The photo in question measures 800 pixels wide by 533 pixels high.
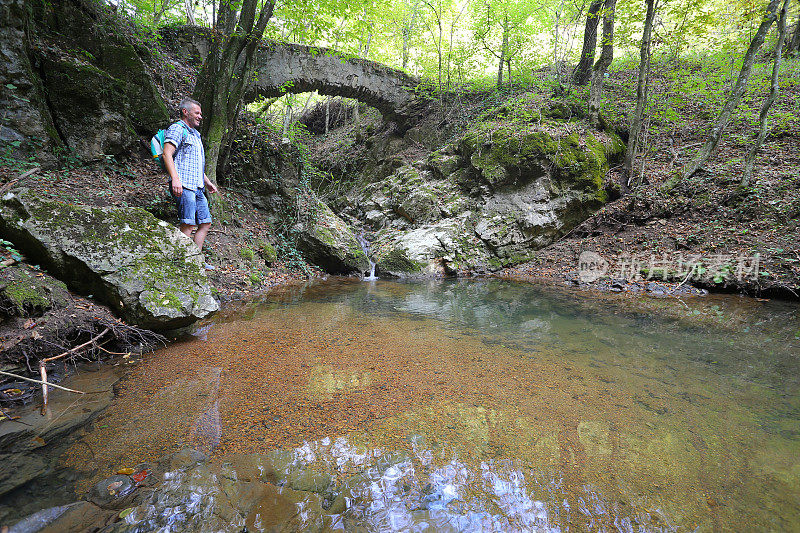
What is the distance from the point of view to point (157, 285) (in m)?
3.25

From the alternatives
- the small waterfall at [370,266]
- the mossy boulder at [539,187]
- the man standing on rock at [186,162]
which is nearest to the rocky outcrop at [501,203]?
the mossy boulder at [539,187]

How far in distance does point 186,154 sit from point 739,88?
11.0 meters

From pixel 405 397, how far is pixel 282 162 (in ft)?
26.4

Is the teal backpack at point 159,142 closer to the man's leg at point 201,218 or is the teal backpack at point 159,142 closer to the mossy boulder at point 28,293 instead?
the man's leg at point 201,218

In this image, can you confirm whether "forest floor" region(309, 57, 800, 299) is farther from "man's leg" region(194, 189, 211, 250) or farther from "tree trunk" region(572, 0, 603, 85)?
"man's leg" region(194, 189, 211, 250)

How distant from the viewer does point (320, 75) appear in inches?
448

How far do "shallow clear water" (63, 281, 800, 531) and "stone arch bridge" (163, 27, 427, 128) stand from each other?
8.27 meters

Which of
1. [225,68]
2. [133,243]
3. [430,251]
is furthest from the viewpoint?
Result: [430,251]

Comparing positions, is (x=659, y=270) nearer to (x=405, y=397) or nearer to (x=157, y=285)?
(x=405, y=397)

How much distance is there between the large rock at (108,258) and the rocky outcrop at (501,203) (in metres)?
5.89

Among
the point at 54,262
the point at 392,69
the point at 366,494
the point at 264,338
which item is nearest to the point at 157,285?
the point at 54,262

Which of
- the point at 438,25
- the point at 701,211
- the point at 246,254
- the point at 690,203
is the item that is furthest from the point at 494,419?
the point at 438,25

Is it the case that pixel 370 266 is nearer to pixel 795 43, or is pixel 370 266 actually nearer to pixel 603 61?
pixel 603 61

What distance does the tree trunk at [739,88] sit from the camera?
22.3ft
